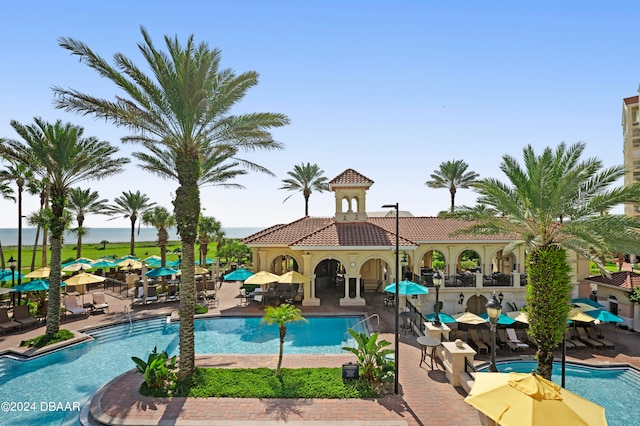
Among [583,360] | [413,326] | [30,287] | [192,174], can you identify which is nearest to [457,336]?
[413,326]

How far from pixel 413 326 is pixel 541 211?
32.9 feet

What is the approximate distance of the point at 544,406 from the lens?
6.50 m

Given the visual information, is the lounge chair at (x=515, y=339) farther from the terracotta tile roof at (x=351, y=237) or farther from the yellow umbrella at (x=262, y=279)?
the yellow umbrella at (x=262, y=279)

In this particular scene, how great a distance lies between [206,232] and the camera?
124 ft

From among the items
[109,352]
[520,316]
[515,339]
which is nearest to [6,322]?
[109,352]

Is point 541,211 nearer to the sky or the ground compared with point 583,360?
nearer to the sky

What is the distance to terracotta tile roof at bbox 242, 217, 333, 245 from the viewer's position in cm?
2612

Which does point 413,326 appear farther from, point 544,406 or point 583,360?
point 544,406

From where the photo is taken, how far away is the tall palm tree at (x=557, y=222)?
1039 cm

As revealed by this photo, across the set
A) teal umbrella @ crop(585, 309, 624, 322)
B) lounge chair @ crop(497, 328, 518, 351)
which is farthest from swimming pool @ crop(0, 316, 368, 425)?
teal umbrella @ crop(585, 309, 624, 322)

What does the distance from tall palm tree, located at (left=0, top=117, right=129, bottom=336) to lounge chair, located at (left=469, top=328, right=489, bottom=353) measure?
70.4 feet

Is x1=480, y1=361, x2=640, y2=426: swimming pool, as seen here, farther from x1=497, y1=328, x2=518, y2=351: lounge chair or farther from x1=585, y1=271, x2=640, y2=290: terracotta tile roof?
x1=585, y1=271, x2=640, y2=290: terracotta tile roof

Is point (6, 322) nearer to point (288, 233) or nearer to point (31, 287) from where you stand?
point (31, 287)

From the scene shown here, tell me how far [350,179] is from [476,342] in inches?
599
